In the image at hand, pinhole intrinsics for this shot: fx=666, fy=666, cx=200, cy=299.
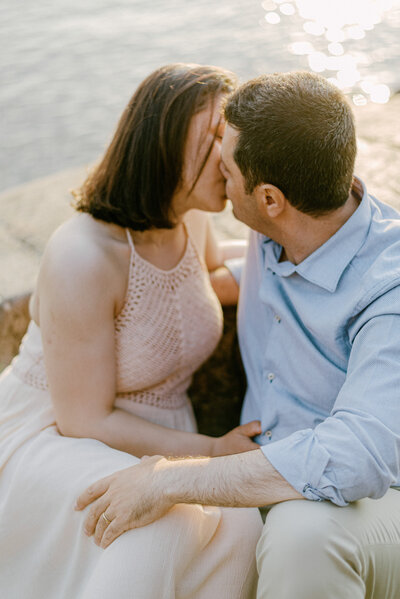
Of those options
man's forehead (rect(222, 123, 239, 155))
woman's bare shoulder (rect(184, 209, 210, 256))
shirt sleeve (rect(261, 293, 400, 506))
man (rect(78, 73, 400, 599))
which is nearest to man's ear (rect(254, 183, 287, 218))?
man (rect(78, 73, 400, 599))

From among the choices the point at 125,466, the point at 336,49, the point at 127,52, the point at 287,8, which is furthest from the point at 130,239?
the point at 287,8

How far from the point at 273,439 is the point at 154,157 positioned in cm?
100

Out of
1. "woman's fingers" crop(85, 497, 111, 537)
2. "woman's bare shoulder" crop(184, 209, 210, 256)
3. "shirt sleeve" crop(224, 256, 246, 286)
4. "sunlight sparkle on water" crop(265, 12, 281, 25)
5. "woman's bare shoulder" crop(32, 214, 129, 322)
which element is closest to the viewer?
"woman's fingers" crop(85, 497, 111, 537)

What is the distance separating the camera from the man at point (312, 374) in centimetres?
162

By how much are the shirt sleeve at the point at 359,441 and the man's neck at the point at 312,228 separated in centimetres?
36

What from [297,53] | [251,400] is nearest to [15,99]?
[297,53]

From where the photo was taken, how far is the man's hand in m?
1.74

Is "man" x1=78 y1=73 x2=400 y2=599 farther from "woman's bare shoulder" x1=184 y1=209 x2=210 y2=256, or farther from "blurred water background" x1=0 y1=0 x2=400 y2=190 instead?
"blurred water background" x1=0 y1=0 x2=400 y2=190

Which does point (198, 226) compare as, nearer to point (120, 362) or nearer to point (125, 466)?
point (120, 362)

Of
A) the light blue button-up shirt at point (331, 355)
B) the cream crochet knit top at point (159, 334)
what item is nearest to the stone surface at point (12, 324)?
the cream crochet knit top at point (159, 334)

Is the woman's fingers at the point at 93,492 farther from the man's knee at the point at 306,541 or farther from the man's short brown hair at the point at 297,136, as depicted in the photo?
the man's short brown hair at the point at 297,136

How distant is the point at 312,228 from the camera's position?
79.2 inches

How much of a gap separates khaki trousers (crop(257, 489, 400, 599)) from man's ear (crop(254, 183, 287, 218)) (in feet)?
2.74

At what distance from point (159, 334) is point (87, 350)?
0.31 metres
